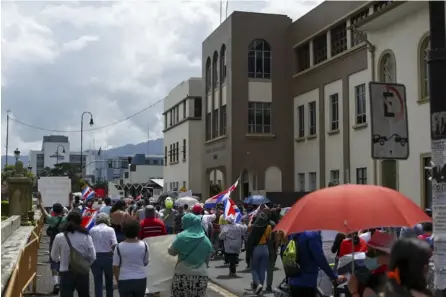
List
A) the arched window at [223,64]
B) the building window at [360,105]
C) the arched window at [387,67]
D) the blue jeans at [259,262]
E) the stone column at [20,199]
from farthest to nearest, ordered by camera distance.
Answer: the arched window at [223,64] < the building window at [360,105] < the arched window at [387,67] < the stone column at [20,199] < the blue jeans at [259,262]

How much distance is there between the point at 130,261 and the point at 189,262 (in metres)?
0.82

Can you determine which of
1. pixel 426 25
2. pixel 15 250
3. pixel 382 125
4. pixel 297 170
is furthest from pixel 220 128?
pixel 382 125

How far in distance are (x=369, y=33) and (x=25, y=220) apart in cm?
1472

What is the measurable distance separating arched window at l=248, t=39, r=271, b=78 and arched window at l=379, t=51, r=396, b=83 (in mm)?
13715

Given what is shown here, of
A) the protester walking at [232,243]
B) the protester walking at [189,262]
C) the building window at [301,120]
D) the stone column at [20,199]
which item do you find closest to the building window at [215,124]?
the building window at [301,120]

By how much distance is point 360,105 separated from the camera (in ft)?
96.2

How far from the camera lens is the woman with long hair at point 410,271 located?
3.74m

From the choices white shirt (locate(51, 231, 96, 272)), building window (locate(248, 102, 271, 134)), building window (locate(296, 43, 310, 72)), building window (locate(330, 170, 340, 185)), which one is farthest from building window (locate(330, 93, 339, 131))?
white shirt (locate(51, 231, 96, 272))

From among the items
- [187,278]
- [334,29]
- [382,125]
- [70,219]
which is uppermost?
[334,29]

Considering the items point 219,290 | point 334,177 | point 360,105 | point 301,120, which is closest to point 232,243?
point 219,290

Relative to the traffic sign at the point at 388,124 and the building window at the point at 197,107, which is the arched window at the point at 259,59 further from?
the traffic sign at the point at 388,124

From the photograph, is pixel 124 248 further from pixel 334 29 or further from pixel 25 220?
pixel 334 29

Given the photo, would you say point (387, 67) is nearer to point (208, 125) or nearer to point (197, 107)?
point (208, 125)

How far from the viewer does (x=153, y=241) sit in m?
9.64
